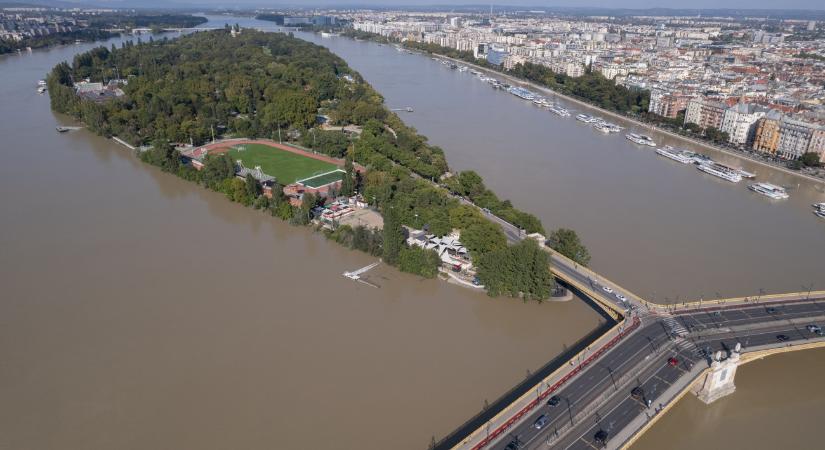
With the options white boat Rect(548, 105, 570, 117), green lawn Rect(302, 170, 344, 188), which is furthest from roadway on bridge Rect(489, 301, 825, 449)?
white boat Rect(548, 105, 570, 117)

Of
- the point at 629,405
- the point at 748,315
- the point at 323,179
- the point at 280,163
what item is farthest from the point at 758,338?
the point at 280,163

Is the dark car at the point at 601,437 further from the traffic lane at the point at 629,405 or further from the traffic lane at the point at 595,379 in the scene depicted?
the traffic lane at the point at 595,379

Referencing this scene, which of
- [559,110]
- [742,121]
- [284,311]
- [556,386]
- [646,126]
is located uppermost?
[742,121]

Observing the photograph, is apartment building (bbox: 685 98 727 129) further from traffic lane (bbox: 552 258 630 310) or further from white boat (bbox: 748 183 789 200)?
traffic lane (bbox: 552 258 630 310)

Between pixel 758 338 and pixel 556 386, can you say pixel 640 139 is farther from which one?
pixel 556 386

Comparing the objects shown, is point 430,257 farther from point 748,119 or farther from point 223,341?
point 748,119

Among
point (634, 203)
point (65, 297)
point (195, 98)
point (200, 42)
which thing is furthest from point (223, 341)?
point (200, 42)
